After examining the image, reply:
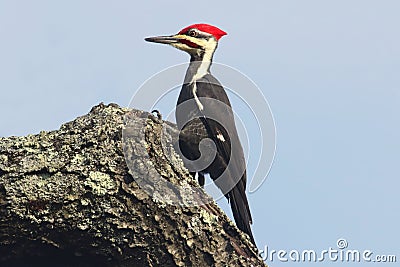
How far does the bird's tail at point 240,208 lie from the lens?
423 centimetres

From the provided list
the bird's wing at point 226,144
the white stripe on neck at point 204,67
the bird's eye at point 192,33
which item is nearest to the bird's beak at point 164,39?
the bird's eye at point 192,33

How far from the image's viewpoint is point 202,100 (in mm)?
4691

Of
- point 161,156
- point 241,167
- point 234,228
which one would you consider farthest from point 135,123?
point 241,167

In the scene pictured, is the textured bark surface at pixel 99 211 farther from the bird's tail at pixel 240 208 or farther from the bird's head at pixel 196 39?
the bird's head at pixel 196 39

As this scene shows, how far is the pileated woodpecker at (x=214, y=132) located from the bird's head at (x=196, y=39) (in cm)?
12

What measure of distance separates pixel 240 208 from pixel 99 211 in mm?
1680

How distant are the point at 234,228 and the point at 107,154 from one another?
0.66 metres

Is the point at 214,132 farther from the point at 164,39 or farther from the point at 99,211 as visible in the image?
the point at 99,211

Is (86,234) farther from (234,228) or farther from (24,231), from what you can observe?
(234,228)

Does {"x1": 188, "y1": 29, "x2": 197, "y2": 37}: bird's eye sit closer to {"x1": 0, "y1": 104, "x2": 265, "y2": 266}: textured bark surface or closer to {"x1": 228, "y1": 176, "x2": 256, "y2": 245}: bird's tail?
{"x1": 228, "y1": 176, "x2": 256, "y2": 245}: bird's tail

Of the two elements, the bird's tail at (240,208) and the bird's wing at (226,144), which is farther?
the bird's wing at (226,144)

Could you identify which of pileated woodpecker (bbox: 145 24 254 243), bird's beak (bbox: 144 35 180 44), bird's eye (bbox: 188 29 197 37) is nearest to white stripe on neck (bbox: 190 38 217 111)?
pileated woodpecker (bbox: 145 24 254 243)

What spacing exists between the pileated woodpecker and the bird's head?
0.38 feet

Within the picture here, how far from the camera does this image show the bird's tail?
4227mm
